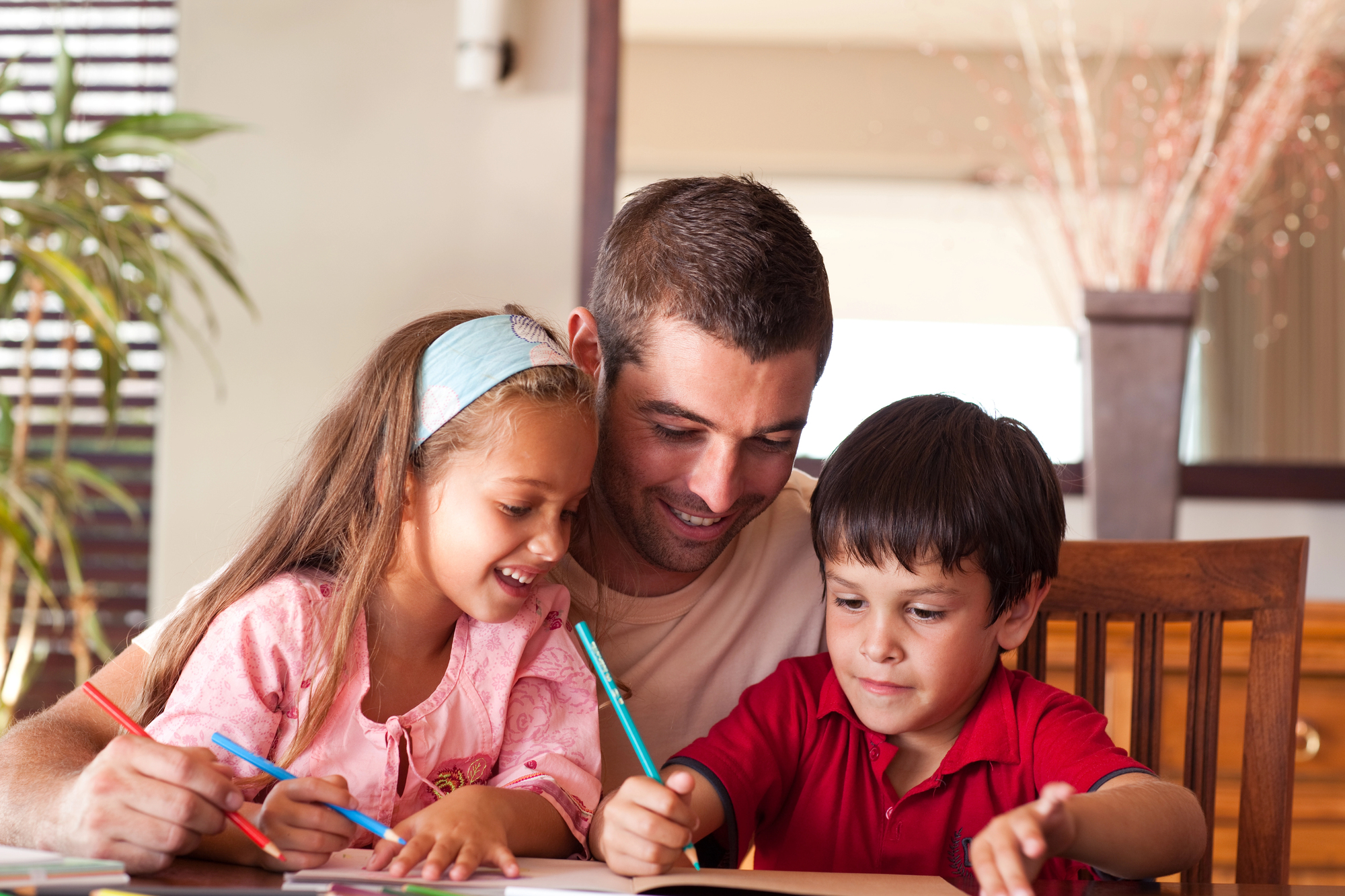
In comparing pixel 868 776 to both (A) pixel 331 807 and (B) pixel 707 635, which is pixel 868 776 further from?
(A) pixel 331 807

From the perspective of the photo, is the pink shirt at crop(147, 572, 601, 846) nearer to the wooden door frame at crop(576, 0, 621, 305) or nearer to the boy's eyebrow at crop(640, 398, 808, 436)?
the boy's eyebrow at crop(640, 398, 808, 436)

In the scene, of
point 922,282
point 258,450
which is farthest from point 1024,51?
point 258,450

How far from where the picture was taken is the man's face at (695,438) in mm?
1155

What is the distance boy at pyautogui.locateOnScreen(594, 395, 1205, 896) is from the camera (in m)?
1.09

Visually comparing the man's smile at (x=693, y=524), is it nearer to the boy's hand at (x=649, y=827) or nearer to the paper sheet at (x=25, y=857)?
the boy's hand at (x=649, y=827)

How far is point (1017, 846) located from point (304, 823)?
0.47m

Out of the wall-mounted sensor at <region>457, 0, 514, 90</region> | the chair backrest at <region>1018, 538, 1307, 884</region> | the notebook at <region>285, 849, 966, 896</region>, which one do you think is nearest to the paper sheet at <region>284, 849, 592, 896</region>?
the notebook at <region>285, 849, 966, 896</region>

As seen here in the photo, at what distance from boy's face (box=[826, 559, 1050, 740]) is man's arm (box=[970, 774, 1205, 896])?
0.57 ft

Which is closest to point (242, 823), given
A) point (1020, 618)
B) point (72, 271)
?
point (1020, 618)

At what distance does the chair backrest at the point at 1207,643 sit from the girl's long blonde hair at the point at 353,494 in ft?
2.06

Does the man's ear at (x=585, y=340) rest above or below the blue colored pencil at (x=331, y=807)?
above

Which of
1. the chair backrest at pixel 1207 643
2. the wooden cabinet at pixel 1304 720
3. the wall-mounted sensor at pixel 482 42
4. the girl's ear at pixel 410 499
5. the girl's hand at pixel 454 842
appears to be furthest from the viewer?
the wall-mounted sensor at pixel 482 42

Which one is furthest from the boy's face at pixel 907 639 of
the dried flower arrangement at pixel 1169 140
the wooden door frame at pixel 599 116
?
the wooden door frame at pixel 599 116

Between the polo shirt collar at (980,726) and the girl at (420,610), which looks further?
the polo shirt collar at (980,726)
